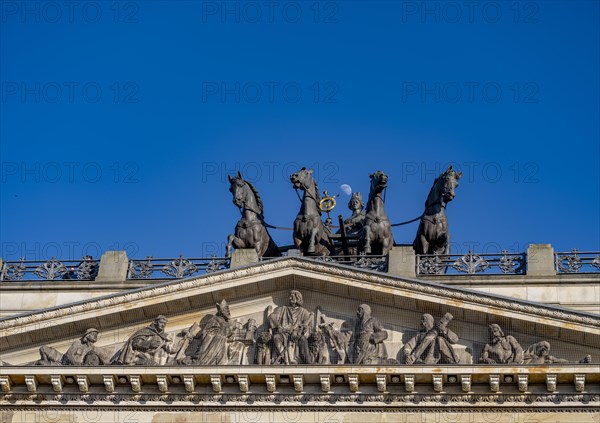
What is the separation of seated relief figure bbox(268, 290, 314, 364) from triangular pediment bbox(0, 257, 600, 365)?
0.36m

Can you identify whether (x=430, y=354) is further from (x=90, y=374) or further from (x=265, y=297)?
(x=90, y=374)

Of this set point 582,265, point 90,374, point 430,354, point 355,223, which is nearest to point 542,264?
point 582,265

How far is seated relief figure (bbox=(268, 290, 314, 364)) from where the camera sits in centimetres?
3916

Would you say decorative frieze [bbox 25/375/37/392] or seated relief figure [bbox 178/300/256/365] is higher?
seated relief figure [bbox 178/300/256/365]

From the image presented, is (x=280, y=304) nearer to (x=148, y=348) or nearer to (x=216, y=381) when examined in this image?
(x=216, y=381)

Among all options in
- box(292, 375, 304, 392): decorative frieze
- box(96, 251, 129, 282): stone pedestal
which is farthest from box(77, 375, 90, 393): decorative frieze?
box(292, 375, 304, 392): decorative frieze

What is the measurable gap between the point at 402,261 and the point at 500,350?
411 cm

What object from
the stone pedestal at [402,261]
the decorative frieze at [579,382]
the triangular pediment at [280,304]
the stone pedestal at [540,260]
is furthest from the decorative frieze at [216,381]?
the stone pedestal at [540,260]

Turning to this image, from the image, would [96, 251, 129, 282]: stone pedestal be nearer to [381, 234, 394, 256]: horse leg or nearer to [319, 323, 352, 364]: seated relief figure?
[319, 323, 352, 364]: seated relief figure

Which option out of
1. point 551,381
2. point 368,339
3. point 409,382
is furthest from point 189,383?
point 551,381

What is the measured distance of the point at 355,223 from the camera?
48.3 m

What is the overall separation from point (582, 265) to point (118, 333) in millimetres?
11427

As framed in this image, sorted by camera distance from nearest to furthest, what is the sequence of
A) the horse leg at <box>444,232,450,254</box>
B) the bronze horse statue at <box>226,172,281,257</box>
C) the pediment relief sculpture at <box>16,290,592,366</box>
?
the pediment relief sculpture at <box>16,290,592,366</box> < the horse leg at <box>444,232,450,254</box> < the bronze horse statue at <box>226,172,281,257</box>

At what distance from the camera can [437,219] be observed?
43844 millimetres
